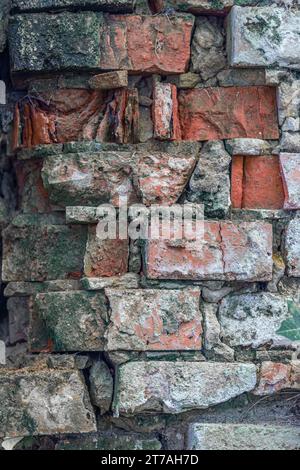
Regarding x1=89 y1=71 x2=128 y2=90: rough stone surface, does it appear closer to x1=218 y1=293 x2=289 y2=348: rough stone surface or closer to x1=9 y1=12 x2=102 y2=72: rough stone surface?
x1=9 y1=12 x2=102 y2=72: rough stone surface

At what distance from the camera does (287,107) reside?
274 cm

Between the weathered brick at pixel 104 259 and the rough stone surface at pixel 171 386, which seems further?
the weathered brick at pixel 104 259

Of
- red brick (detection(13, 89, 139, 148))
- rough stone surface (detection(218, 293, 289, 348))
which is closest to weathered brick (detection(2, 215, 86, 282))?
red brick (detection(13, 89, 139, 148))

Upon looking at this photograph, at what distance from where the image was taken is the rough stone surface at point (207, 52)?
2.79 m

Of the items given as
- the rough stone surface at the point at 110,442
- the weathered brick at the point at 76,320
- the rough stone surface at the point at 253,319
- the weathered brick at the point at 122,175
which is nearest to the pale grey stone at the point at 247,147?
the weathered brick at the point at 122,175

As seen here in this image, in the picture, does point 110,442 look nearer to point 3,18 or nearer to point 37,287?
point 37,287

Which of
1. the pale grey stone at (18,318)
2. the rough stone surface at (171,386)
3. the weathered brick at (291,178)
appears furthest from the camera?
the pale grey stone at (18,318)

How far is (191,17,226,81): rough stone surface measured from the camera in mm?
2785

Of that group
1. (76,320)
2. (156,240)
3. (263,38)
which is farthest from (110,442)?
(263,38)

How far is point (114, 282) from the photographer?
267cm

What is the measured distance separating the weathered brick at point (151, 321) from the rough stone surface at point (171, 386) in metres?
0.06

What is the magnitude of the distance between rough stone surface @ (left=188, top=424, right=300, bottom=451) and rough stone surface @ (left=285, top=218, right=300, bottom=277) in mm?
505

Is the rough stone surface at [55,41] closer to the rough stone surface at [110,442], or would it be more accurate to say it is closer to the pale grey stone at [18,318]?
the pale grey stone at [18,318]

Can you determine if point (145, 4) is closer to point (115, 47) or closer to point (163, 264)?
point (115, 47)
